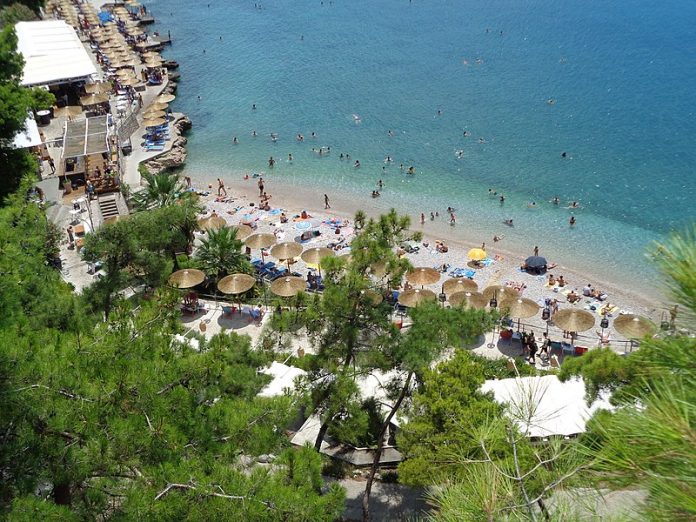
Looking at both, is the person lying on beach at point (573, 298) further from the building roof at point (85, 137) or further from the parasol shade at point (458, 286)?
the building roof at point (85, 137)

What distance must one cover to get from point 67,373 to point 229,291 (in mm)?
14826

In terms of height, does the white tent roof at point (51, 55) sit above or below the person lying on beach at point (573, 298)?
above

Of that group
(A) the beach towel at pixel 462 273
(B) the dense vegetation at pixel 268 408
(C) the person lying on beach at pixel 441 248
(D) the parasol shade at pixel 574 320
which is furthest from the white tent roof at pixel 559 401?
(C) the person lying on beach at pixel 441 248

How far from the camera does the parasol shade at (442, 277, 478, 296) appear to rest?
22797 mm

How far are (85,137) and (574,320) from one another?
26.8 metres

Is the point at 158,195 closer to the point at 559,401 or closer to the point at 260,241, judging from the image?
the point at 260,241

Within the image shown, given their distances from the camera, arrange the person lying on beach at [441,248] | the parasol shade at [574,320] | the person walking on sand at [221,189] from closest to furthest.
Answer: the parasol shade at [574,320], the person lying on beach at [441,248], the person walking on sand at [221,189]

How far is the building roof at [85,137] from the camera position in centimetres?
3168

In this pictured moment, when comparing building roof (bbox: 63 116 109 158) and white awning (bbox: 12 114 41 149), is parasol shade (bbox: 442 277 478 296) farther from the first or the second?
white awning (bbox: 12 114 41 149)

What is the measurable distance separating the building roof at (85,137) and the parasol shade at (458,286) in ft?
65.0

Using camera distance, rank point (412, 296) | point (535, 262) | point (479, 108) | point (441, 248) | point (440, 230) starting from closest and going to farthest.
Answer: point (412, 296) < point (535, 262) < point (441, 248) < point (440, 230) < point (479, 108)

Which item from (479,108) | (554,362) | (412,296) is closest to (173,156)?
(479,108)

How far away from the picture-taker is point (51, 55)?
143ft

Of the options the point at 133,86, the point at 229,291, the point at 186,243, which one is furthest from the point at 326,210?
the point at 133,86
